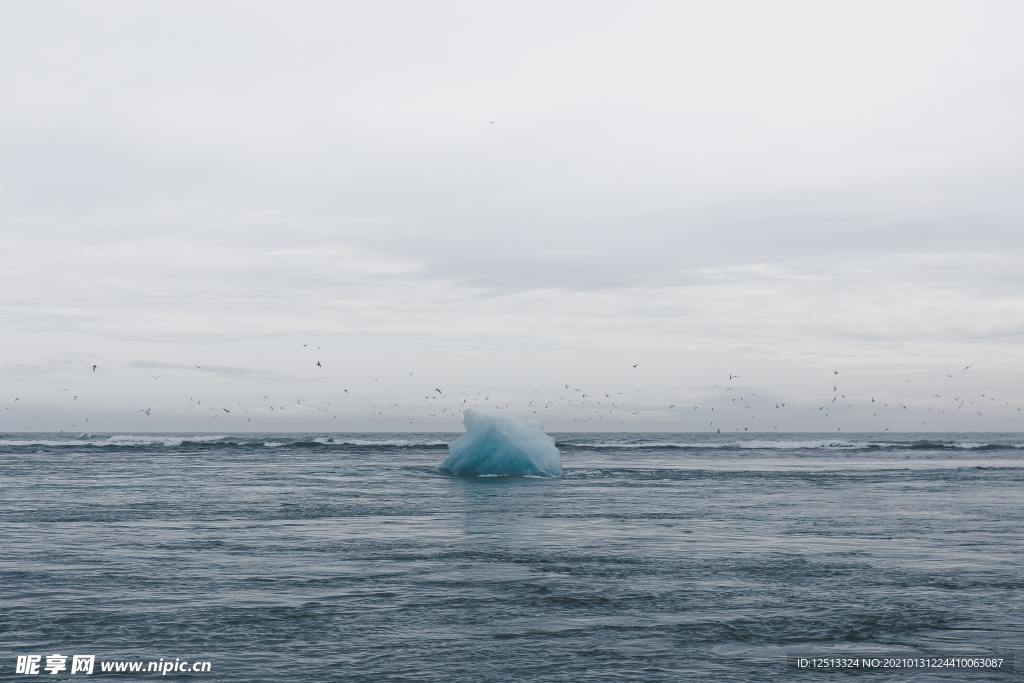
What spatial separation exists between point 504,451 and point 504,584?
26.0 metres

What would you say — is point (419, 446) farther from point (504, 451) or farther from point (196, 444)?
point (504, 451)

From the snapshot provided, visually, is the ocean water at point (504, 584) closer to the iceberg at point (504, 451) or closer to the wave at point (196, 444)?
the iceberg at point (504, 451)

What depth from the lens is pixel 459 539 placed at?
732 inches

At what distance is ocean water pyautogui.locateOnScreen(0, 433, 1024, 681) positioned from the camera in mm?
9719

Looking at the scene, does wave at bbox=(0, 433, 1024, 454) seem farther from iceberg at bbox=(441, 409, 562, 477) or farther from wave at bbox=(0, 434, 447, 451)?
iceberg at bbox=(441, 409, 562, 477)

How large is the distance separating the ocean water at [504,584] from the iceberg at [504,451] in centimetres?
1215

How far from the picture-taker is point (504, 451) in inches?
1560

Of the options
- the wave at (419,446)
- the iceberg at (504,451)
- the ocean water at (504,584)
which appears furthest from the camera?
the wave at (419,446)

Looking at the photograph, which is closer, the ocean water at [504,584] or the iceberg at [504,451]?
the ocean water at [504,584]

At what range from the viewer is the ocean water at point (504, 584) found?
383 inches

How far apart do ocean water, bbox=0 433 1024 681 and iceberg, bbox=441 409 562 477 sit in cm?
1215

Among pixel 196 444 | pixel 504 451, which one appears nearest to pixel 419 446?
pixel 196 444

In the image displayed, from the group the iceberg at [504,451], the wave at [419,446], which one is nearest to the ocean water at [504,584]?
the iceberg at [504,451]

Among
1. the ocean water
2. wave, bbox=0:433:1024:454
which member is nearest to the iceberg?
the ocean water
